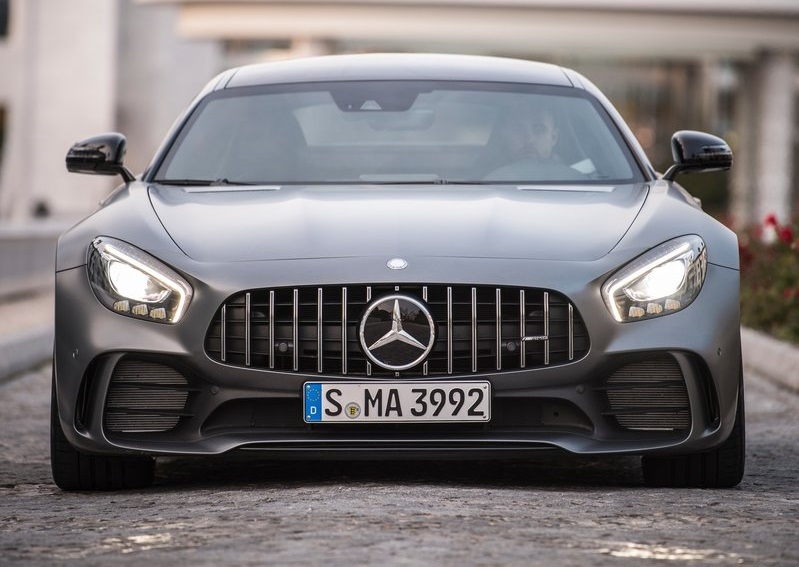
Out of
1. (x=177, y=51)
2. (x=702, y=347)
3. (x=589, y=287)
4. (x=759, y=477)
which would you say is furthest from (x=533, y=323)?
(x=177, y=51)

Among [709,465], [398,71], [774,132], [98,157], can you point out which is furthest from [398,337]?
[774,132]

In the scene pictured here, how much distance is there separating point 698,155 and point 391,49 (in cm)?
3414

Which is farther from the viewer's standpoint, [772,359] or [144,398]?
[772,359]

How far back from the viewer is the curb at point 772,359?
9116mm

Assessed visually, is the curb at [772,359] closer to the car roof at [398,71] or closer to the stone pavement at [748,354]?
the stone pavement at [748,354]

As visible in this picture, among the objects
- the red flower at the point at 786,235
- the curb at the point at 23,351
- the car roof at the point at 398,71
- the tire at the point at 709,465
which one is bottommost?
the curb at the point at 23,351

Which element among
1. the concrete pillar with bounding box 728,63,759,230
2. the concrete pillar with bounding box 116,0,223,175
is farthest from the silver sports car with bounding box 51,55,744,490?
the concrete pillar with bounding box 116,0,223,175

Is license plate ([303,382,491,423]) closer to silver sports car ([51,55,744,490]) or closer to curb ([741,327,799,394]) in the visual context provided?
silver sports car ([51,55,744,490])

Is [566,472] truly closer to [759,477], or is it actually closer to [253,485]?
[759,477]

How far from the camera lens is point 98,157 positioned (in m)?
6.37

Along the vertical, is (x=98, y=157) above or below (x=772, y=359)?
above

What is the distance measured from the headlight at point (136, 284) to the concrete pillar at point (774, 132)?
32.4 meters

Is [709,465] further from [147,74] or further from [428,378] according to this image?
[147,74]

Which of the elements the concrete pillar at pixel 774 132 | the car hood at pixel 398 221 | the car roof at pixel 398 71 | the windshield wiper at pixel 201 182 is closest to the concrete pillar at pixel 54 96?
the concrete pillar at pixel 774 132
